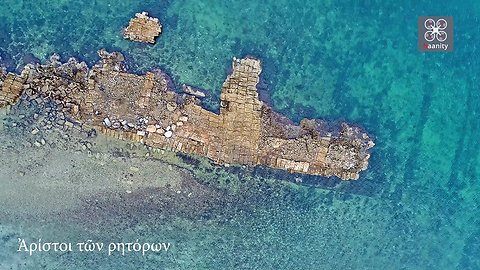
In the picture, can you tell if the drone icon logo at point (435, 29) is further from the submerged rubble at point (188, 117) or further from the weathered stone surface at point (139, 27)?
the weathered stone surface at point (139, 27)

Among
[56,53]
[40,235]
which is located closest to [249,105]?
[56,53]

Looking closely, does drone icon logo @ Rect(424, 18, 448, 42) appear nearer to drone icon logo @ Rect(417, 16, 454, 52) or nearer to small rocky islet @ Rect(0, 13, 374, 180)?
drone icon logo @ Rect(417, 16, 454, 52)

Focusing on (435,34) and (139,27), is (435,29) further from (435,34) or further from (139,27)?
(139,27)

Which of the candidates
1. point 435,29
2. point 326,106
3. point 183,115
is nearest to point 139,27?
point 183,115


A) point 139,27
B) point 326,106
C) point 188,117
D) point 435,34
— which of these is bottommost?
point 188,117

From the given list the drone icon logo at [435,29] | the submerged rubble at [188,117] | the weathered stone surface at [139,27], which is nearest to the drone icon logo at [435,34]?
the drone icon logo at [435,29]

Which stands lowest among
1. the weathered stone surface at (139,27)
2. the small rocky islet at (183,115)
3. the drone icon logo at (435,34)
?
the small rocky islet at (183,115)

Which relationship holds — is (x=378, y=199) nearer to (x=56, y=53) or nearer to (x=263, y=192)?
(x=263, y=192)
